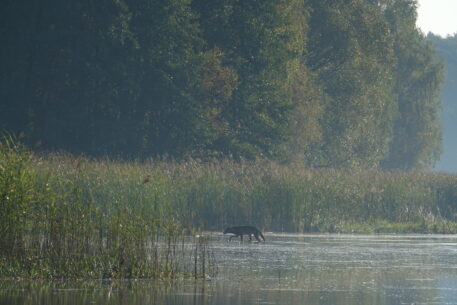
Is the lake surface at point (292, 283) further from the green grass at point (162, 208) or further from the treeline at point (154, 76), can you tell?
the treeline at point (154, 76)

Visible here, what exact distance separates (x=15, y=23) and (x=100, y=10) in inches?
128

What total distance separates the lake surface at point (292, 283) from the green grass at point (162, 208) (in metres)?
0.48

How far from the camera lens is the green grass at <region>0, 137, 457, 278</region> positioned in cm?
1543

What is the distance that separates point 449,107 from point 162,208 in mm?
112345

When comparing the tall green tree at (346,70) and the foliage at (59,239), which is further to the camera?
the tall green tree at (346,70)

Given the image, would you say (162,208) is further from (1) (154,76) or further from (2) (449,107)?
(2) (449,107)

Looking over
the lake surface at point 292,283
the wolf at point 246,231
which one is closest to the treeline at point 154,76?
the wolf at point 246,231

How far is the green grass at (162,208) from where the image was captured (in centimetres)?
1543

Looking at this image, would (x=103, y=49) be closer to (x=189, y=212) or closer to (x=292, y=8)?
(x=292, y=8)

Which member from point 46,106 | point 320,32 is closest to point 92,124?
point 46,106

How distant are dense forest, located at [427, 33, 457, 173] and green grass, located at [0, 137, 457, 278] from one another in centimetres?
9379

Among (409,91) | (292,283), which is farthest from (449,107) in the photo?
(292,283)

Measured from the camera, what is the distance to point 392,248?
933 inches

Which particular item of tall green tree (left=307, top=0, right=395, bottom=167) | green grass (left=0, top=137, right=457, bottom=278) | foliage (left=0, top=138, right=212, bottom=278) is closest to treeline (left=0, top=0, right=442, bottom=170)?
tall green tree (left=307, top=0, right=395, bottom=167)
